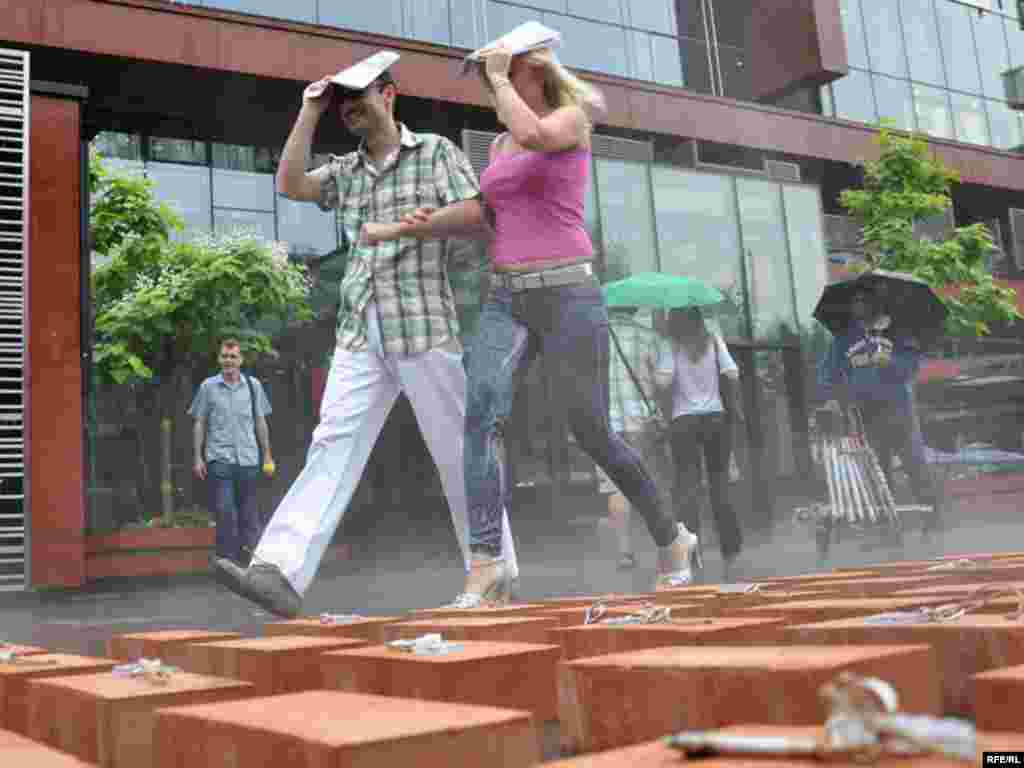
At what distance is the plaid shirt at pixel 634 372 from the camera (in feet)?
23.3

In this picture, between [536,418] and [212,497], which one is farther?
[536,418]

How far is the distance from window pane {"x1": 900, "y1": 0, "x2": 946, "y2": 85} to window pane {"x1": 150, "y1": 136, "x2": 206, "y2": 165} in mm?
15275

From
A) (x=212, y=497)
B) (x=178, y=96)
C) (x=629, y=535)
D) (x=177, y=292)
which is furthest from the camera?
(x=178, y=96)

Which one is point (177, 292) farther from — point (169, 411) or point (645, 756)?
point (645, 756)

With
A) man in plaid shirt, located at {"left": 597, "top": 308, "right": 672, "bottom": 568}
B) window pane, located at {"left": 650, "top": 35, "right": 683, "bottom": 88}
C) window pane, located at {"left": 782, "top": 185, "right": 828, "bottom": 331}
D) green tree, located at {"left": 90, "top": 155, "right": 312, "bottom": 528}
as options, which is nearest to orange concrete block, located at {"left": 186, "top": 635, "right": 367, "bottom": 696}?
man in plaid shirt, located at {"left": 597, "top": 308, "right": 672, "bottom": 568}

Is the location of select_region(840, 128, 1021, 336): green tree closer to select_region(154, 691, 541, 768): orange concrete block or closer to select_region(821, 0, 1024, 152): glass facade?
select_region(821, 0, 1024, 152): glass facade

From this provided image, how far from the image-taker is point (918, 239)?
1973 centimetres

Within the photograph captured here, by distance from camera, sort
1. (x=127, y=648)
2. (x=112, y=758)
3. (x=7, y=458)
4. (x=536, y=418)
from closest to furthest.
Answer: (x=112, y=758), (x=127, y=648), (x=7, y=458), (x=536, y=418)

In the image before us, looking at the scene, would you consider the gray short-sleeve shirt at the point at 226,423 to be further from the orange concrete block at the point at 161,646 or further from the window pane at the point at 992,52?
the window pane at the point at 992,52

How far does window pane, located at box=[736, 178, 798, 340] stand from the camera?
14.1m

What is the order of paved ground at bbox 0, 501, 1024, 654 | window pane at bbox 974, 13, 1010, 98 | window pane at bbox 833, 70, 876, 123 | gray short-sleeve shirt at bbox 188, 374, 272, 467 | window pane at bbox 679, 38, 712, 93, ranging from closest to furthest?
paved ground at bbox 0, 501, 1024, 654 → gray short-sleeve shirt at bbox 188, 374, 272, 467 → window pane at bbox 679, 38, 712, 93 → window pane at bbox 833, 70, 876, 123 → window pane at bbox 974, 13, 1010, 98

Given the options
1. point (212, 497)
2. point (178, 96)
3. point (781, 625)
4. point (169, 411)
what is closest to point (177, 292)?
point (169, 411)

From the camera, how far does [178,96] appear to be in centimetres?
1476

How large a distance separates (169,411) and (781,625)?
13.1m
